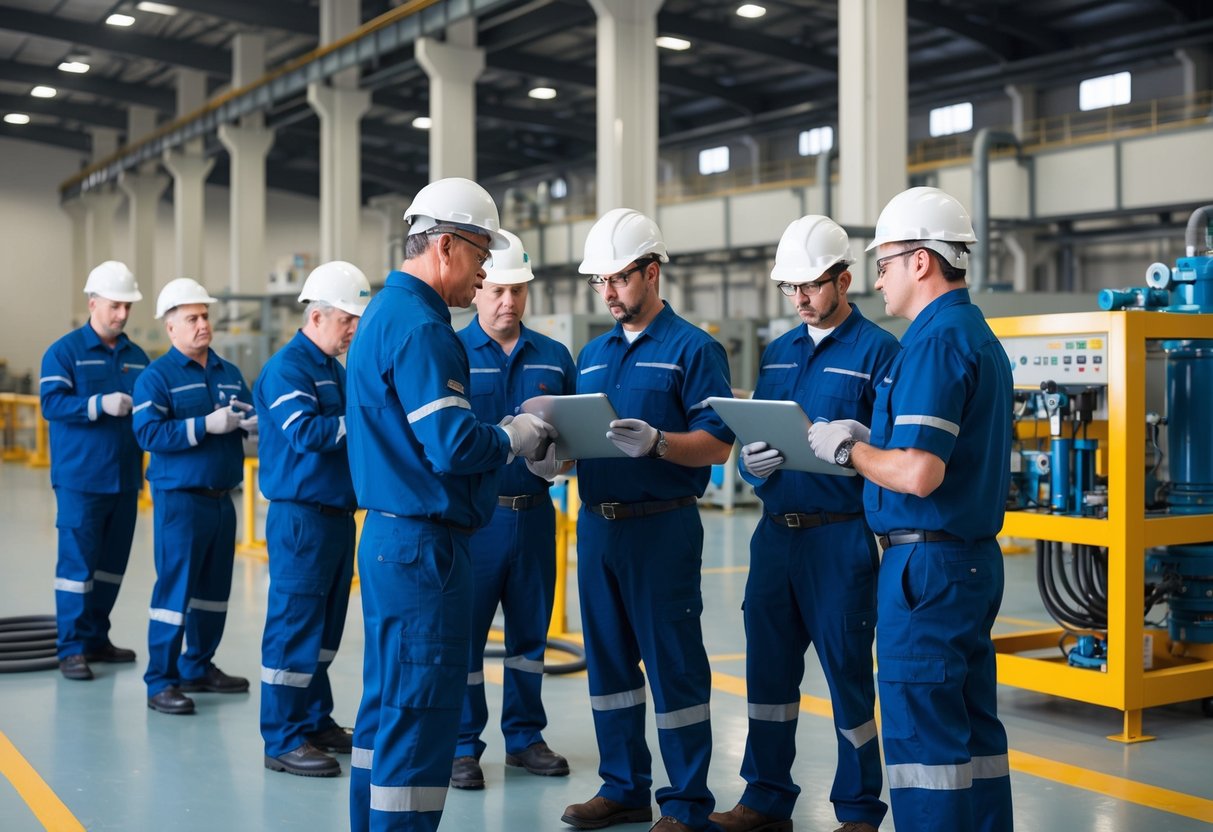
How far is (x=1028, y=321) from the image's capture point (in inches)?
248

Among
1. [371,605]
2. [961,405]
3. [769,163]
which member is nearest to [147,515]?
[371,605]

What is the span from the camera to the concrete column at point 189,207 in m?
29.4

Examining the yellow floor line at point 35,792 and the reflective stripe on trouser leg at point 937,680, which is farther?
the yellow floor line at point 35,792

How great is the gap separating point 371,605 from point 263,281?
23.4 meters

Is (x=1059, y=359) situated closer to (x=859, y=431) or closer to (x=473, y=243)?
(x=859, y=431)

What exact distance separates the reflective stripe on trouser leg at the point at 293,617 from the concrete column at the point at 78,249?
116 feet

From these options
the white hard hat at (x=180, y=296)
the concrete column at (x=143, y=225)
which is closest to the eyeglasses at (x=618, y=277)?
the white hard hat at (x=180, y=296)

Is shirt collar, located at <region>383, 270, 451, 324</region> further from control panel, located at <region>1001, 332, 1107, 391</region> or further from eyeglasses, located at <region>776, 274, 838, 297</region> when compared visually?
control panel, located at <region>1001, 332, 1107, 391</region>

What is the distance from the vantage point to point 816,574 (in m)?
4.49

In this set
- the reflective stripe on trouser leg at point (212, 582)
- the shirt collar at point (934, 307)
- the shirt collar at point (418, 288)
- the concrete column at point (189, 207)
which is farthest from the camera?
the concrete column at point (189, 207)

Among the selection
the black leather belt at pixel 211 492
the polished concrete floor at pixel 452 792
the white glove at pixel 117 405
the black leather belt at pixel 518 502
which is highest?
the white glove at pixel 117 405

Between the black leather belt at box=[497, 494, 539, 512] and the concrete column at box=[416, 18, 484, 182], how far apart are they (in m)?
14.2

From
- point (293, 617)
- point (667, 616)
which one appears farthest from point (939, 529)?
point (293, 617)

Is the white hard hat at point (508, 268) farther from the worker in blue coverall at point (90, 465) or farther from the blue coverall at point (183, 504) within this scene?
the worker in blue coverall at point (90, 465)
